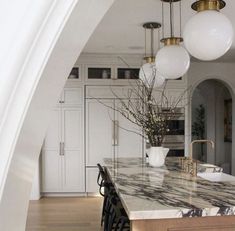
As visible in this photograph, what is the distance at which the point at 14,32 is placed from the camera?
24.0 inches

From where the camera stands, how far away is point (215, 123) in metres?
8.18

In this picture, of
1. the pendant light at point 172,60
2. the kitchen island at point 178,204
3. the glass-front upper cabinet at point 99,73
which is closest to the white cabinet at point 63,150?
the glass-front upper cabinet at point 99,73

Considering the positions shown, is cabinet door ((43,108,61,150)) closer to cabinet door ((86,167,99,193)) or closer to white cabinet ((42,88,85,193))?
white cabinet ((42,88,85,193))

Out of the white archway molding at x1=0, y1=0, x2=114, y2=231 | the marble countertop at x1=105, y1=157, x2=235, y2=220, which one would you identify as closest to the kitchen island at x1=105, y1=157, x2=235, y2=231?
the marble countertop at x1=105, y1=157, x2=235, y2=220

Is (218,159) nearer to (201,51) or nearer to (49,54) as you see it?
(201,51)

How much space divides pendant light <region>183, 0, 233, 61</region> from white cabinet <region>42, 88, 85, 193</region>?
3.77 metres

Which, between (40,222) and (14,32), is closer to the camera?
(14,32)

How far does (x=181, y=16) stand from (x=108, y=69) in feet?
7.44

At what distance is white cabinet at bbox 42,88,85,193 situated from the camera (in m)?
5.61

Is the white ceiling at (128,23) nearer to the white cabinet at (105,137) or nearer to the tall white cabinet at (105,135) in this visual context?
the tall white cabinet at (105,135)

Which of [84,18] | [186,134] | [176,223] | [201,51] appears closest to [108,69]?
[186,134]

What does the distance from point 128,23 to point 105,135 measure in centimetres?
239

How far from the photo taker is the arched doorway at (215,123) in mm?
7945

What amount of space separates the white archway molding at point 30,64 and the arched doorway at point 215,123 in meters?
7.61
